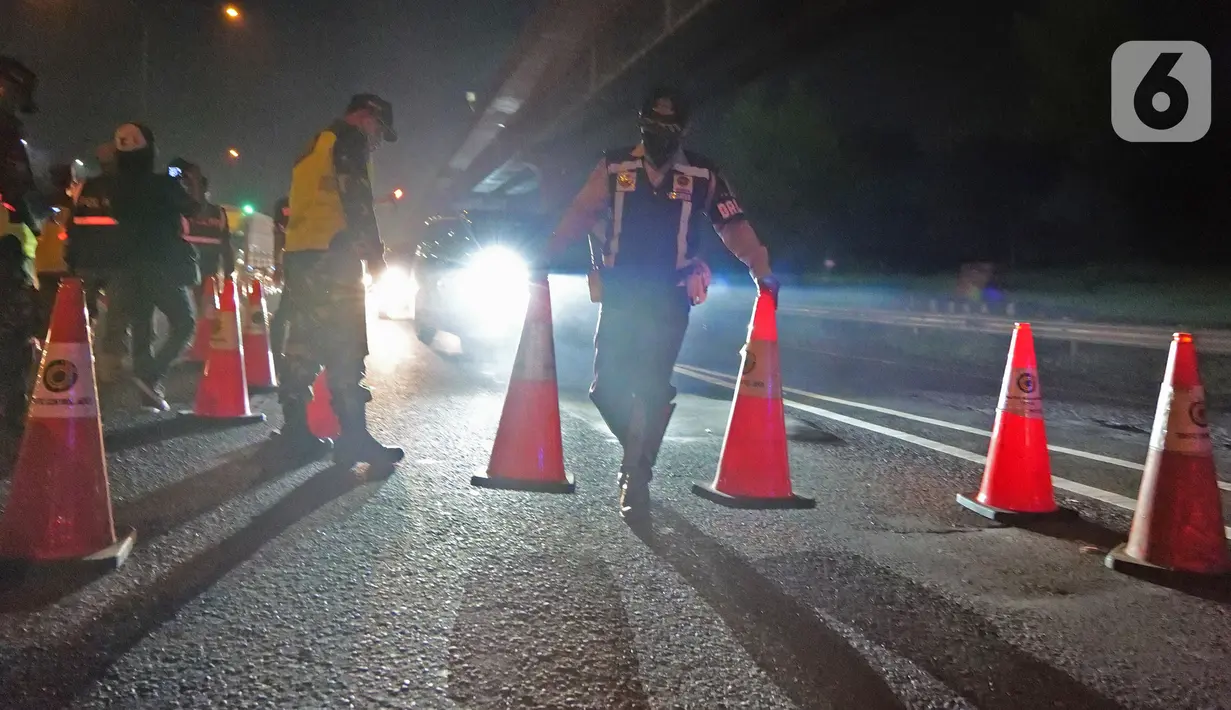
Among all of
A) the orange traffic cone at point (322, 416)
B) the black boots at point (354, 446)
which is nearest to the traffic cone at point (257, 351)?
the orange traffic cone at point (322, 416)

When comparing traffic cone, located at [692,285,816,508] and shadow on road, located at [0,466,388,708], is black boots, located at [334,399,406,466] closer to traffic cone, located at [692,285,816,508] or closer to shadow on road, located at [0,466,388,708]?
shadow on road, located at [0,466,388,708]

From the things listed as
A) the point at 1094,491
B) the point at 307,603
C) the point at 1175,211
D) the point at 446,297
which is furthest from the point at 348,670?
the point at 1175,211

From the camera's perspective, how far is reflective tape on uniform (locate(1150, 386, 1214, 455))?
4.07m

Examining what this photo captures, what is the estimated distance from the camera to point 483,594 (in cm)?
341

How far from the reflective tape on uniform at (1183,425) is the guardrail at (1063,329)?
287 inches

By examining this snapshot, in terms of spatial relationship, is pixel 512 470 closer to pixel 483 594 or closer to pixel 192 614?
pixel 483 594

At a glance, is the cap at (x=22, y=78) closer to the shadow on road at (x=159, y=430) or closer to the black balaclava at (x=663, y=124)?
the shadow on road at (x=159, y=430)

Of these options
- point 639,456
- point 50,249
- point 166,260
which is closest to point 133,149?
point 166,260

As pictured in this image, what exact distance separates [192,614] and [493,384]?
6.48 m

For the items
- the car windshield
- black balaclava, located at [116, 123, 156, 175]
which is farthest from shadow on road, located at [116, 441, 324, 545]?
the car windshield

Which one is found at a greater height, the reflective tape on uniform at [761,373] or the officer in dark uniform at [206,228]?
the officer in dark uniform at [206,228]

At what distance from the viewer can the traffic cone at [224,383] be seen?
687cm

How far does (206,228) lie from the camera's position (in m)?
9.71

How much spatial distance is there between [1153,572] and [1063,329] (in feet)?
35.0
